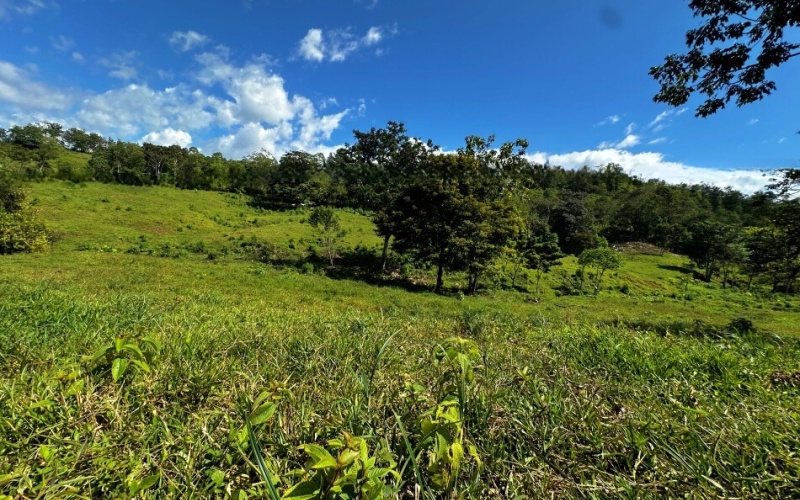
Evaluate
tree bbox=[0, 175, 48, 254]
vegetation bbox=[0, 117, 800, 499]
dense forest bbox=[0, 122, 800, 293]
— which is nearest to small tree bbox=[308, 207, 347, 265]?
dense forest bbox=[0, 122, 800, 293]

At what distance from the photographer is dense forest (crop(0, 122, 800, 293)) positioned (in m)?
22.2

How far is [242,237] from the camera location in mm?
31500

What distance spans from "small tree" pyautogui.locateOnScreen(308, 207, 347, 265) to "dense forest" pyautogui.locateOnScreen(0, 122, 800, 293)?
0.14 metres

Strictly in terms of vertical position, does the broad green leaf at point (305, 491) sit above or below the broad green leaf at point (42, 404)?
above

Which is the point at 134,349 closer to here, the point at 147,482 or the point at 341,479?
the point at 147,482

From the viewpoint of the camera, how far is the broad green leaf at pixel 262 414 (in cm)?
147

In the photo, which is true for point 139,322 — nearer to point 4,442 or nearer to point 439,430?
point 4,442

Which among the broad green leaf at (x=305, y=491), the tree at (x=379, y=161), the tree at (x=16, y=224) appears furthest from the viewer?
the tree at (x=379, y=161)

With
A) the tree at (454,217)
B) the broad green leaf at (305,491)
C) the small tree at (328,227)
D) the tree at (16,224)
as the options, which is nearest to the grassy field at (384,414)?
the broad green leaf at (305,491)

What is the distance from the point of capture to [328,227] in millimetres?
28969

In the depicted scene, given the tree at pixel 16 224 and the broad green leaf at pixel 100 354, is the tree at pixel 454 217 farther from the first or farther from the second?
the tree at pixel 16 224

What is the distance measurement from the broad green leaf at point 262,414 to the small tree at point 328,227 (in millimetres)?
25956

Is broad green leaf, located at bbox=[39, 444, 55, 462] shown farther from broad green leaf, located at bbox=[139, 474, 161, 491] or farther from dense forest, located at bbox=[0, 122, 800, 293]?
dense forest, located at bbox=[0, 122, 800, 293]

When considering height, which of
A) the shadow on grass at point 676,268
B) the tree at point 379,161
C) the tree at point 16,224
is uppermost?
the tree at point 379,161
